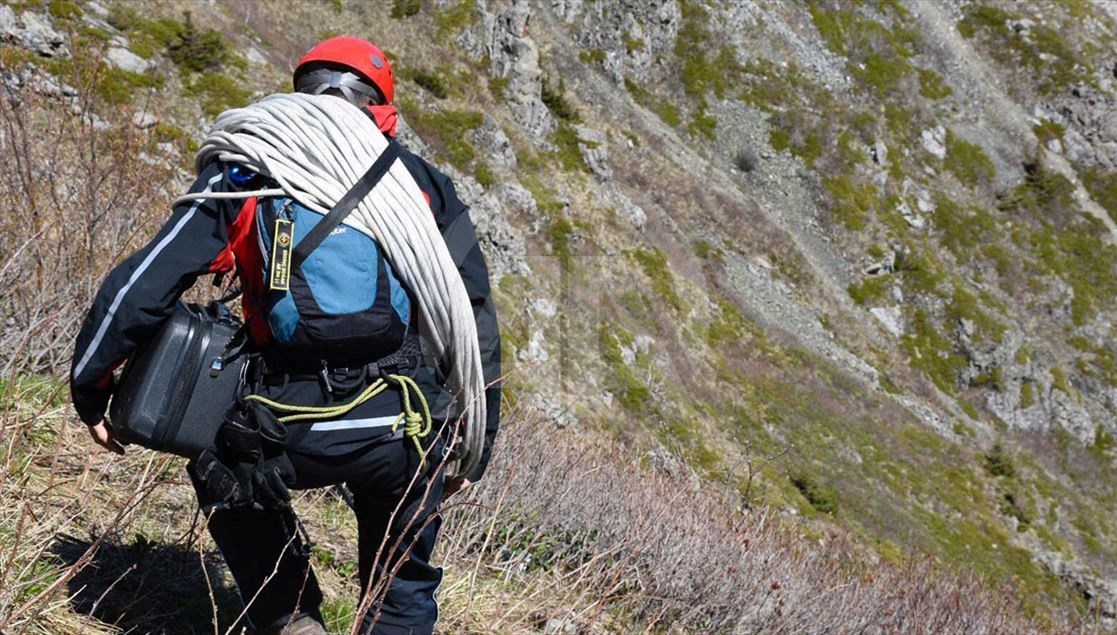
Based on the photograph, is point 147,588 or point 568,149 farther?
point 568,149

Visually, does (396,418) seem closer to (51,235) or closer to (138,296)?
(138,296)

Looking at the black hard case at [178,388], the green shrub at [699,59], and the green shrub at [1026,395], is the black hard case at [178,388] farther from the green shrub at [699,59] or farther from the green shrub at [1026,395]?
the green shrub at [699,59]

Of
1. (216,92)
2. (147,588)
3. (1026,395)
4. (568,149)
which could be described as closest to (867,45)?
(1026,395)

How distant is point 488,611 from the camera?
313 cm

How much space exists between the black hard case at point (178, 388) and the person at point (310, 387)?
0.16 feet

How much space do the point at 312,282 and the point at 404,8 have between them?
977 inches

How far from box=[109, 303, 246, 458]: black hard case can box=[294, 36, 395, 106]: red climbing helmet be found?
0.68 meters

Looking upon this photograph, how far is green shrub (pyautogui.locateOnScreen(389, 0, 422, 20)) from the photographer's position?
24.8 m

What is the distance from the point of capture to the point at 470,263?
227 cm

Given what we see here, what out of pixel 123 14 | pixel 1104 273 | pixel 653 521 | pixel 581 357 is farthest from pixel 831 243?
pixel 653 521

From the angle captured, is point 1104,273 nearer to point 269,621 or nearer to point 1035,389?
point 1035,389

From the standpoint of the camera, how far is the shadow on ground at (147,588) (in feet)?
8.11

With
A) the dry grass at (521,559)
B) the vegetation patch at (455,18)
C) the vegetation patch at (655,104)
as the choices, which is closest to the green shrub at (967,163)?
the vegetation patch at (655,104)

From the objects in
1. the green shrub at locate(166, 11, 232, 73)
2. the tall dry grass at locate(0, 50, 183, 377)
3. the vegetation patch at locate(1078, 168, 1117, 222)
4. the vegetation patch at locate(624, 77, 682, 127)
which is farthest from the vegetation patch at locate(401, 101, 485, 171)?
the vegetation patch at locate(1078, 168, 1117, 222)
